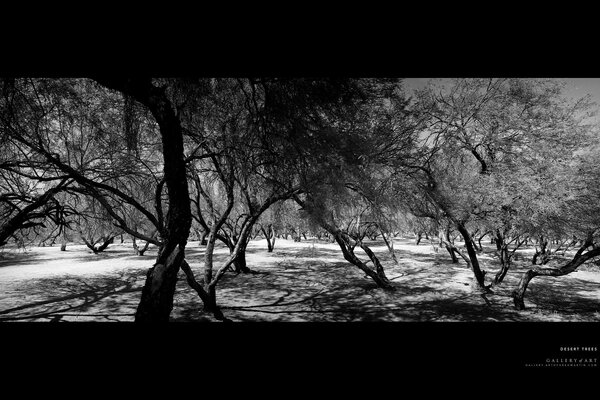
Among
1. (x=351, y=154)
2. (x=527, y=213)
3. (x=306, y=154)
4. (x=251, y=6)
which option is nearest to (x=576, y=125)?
(x=527, y=213)

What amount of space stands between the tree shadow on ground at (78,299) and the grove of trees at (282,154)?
2214 millimetres

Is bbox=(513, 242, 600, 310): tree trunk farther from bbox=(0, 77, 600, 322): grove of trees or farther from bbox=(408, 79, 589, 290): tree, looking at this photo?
bbox=(408, 79, 589, 290): tree

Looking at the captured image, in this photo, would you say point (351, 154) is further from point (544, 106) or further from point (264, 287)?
point (264, 287)

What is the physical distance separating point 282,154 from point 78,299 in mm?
9346

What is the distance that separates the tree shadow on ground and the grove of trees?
221 centimetres

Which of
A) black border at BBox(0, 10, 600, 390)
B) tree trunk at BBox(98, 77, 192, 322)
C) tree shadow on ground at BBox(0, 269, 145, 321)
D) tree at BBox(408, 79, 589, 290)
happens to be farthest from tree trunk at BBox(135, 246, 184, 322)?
tree at BBox(408, 79, 589, 290)

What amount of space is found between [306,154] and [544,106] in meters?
7.28

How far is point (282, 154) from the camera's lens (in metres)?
3.49

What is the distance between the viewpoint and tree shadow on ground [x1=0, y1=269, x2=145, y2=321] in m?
6.32

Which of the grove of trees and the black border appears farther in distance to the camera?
the grove of trees
